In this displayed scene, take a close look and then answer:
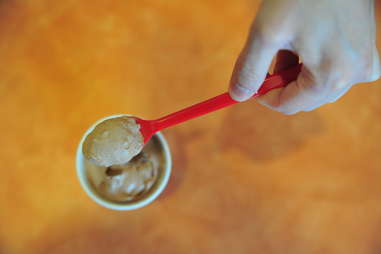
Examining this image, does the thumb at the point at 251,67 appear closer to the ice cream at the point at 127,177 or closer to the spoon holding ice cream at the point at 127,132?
the spoon holding ice cream at the point at 127,132

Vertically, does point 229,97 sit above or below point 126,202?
above

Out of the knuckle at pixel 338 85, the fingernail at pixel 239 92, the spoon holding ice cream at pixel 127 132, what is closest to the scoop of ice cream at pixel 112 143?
the spoon holding ice cream at pixel 127 132

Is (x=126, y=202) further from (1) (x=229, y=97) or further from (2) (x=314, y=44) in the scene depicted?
(2) (x=314, y=44)

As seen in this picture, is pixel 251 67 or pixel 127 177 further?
pixel 127 177

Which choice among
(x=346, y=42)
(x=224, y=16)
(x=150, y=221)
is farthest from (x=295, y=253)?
(x=224, y=16)

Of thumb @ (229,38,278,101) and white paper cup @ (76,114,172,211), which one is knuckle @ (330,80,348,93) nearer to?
thumb @ (229,38,278,101)

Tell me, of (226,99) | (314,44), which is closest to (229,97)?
(226,99)

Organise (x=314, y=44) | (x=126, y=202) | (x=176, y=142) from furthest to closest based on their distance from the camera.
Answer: (x=176, y=142), (x=126, y=202), (x=314, y=44)
